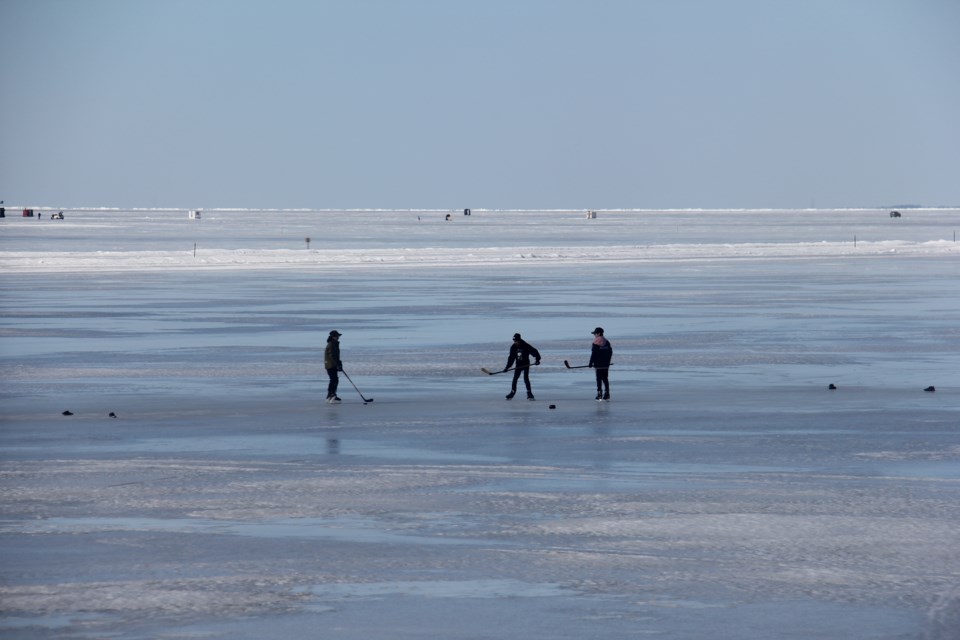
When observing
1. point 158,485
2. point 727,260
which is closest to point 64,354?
point 158,485

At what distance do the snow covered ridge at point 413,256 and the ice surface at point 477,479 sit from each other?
3209 cm

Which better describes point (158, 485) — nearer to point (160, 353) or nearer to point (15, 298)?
point (160, 353)

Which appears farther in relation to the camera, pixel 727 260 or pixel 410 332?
pixel 727 260

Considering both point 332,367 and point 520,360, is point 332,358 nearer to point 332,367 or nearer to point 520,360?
point 332,367

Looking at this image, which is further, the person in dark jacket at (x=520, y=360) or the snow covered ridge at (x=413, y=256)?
the snow covered ridge at (x=413, y=256)

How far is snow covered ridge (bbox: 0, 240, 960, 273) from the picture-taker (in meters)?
69.9

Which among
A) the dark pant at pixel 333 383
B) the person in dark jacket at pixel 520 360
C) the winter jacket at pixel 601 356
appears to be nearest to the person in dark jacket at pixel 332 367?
the dark pant at pixel 333 383

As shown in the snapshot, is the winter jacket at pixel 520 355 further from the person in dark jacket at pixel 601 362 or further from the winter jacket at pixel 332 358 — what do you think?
the winter jacket at pixel 332 358

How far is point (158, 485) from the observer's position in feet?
49.6

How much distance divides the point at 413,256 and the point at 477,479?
64.3 m

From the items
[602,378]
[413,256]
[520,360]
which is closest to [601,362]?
[602,378]

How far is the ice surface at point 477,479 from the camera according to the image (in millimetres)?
10289

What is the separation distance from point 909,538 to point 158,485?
719 centimetres

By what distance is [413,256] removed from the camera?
7950 centimetres
